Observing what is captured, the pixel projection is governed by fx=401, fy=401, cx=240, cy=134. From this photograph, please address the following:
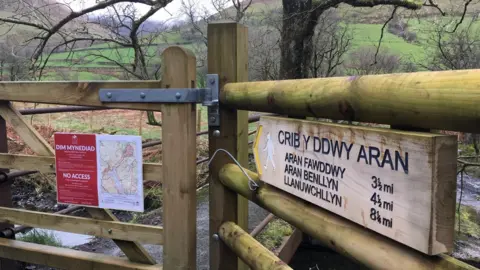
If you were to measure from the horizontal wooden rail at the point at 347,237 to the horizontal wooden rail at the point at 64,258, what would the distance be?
897 millimetres

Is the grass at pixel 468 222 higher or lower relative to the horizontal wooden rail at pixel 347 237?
lower

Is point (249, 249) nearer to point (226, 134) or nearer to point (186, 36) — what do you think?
point (226, 134)

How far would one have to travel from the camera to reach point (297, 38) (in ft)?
27.2

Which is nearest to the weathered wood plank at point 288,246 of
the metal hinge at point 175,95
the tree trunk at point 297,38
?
the metal hinge at point 175,95

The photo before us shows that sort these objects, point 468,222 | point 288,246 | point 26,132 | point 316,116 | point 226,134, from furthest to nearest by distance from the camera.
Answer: point 468,222 → point 288,246 → point 26,132 → point 226,134 → point 316,116

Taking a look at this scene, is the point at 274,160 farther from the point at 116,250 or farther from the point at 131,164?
the point at 116,250

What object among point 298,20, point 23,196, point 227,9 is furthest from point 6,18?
point 227,9

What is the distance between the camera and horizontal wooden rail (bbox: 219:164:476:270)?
93 centimetres

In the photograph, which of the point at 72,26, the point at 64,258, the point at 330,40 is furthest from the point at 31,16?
the point at 330,40

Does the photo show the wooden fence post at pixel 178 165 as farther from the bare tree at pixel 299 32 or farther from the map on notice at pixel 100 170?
the bare tree at pixel 299 32

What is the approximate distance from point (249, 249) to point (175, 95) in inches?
30.0

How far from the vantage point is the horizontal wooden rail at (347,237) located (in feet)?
3.05

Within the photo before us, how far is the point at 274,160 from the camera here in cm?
155

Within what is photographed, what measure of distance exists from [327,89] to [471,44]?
13017mm
